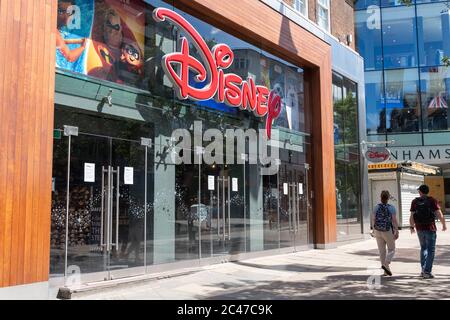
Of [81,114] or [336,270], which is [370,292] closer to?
[336,270]

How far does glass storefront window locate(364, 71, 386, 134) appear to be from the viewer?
3831 centimetres

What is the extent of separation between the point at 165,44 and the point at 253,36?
3498mm

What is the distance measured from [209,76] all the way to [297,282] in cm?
521

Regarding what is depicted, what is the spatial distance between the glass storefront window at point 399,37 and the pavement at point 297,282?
2691 centimetres

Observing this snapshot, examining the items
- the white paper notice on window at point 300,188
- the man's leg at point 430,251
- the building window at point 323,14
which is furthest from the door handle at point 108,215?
the building window at point 323,14

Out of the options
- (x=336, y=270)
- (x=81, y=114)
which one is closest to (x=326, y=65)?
(x=336, y=270)

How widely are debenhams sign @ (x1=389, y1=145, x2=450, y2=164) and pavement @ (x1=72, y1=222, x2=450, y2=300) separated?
24.4m

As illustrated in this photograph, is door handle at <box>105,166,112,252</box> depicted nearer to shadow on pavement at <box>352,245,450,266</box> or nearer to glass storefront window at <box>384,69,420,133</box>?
shadow on pavement at <box>352,245,450,266</box>

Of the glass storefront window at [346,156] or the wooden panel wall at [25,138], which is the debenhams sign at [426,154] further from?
the wooden panel wall at [25,138]

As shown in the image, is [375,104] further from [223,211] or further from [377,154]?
[223,211]

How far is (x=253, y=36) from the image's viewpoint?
1395 cm

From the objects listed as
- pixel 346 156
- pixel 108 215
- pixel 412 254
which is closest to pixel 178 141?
pixel 108 215

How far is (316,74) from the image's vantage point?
17.1m

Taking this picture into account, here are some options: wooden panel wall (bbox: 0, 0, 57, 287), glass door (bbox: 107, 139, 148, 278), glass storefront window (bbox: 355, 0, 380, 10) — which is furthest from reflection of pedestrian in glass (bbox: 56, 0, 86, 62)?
glass storefront window (bbox: 355, 0, 380, 10)
